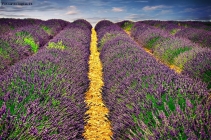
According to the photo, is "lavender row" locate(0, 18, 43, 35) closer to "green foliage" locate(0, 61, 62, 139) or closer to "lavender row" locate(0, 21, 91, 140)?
"lavender row" locate(0, 21, 91, 140)

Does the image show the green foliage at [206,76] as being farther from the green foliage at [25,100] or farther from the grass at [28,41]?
the grass at [28,41]

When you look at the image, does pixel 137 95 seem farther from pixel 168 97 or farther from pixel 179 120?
pixel 179 120

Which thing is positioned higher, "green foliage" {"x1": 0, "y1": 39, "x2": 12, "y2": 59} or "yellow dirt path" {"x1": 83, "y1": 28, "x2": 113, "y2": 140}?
"green foliage" {"x1": 0, "y1": 39, "x2": 12, "y2": 59}

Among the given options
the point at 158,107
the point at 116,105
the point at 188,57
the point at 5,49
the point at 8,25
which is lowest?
the point at 116,105

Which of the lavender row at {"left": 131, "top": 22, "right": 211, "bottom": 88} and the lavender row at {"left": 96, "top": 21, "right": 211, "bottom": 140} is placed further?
the lavender row at {"left": 131, "top": 22, "right": 211, "bottom": 88}

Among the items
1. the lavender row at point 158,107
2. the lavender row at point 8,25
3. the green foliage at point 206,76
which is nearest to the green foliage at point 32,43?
the lavender row at point 8,25

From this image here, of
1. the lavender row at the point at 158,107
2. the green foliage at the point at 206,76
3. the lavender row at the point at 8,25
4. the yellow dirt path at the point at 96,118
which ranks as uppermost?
the lavender row at the point at 8,25

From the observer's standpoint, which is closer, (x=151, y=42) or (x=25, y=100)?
(x=25, y=100)

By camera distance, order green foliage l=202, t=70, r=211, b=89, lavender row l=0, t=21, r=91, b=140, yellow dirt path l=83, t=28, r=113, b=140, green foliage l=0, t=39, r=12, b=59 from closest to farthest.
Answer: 1. lavender row l=0, t=21, r=91, b=140
2. yellow dirt path l=83, t=28, r=113, b=140
3. green foliage l=202, t=70, r=211, b=89
4. green foliage l=0, t=39, r=12, b=59

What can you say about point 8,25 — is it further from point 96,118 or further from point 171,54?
point 96,118

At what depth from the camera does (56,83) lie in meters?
2.99

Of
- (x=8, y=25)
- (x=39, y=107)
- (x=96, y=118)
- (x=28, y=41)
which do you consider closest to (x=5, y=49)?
(x=28, y=41)

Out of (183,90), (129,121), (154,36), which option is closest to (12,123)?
(129,121)

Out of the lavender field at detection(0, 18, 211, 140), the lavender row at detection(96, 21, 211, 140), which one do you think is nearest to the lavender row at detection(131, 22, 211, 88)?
the lavender row at detection(96, 21, 211, 140)
